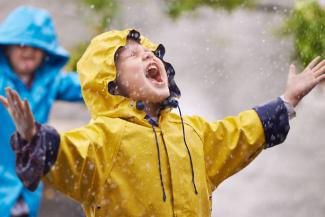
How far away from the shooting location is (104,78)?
10.1 ft

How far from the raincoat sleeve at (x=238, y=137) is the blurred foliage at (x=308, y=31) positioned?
345 centimetres

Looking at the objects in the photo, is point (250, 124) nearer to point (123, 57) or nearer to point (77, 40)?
point (123, 57)

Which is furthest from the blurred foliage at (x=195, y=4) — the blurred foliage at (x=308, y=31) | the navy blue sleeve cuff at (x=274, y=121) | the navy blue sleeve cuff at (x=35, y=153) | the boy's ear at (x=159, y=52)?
the navy blue sleeve cuff at (x=35, y=153)

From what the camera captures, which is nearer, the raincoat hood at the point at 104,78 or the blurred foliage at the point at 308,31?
the raincoat hood at the point at 104,78

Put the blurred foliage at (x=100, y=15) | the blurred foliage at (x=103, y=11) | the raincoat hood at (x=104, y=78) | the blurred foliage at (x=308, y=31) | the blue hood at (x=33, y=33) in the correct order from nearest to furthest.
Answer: the raincoat hood at (x=104, y=78) → the blue hood at (x=33, y=33) → the blurred foliage at (x=308, y=31) → the blurred foliage at (x=100, y=15) → the blurred foliage at (x=103, y=11)

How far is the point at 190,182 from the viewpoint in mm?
3000

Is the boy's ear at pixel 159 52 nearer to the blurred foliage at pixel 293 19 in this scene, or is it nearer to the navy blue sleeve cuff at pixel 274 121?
the navy blue sleeve cuff at pixel 274 121

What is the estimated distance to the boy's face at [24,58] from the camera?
5.28 m

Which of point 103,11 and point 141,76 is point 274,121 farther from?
point 103,11

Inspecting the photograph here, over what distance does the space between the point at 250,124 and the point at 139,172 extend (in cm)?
60

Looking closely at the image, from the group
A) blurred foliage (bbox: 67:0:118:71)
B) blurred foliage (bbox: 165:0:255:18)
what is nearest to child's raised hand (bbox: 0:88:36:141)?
blurred foliage (bbox: 67:0:118:71)

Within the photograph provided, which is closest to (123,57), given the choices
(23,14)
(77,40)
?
(23,14)

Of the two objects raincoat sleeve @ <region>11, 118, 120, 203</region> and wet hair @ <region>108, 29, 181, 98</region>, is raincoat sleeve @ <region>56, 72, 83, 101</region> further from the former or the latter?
raincoat sleeve @ <region>11, 118, 120, 203</region>

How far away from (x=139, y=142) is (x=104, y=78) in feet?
1.06
